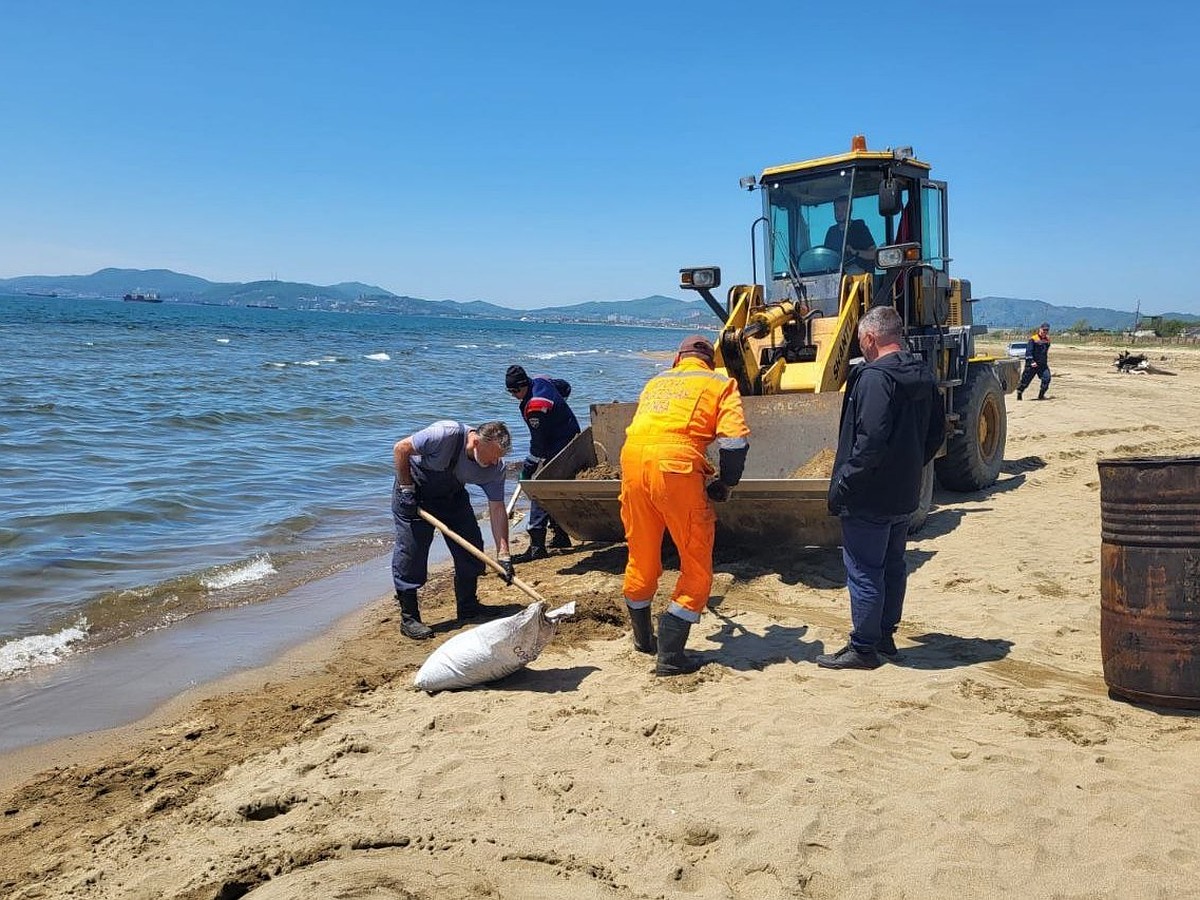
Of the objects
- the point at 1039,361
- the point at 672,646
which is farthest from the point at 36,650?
the point at 1039,361

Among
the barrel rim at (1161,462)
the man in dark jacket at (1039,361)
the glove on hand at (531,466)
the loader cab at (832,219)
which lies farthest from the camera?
the man in dark jacket at (1039,361)

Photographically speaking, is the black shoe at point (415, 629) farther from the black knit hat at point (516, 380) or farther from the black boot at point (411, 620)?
the black knit hat at point (516, 380)

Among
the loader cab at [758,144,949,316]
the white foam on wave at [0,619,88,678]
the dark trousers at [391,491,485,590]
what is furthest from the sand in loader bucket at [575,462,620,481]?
the white foam on wave at [0,619,88,678]

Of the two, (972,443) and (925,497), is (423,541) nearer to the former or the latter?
(925,497)

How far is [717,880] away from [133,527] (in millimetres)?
7689

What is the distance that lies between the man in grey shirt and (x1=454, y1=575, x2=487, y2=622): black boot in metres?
0.02

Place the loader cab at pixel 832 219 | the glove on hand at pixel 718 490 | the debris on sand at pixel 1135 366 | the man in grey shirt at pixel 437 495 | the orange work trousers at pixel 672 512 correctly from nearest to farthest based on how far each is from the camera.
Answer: the orange work trousers at pixel 672 512 → the glove on hand at pixel 718 490 → the man in grey shirt at pixel 437 495 → the loader cab at pixel 832 219 → the debris on sand at pixel 1135 366

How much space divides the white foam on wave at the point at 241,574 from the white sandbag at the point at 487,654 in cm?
340

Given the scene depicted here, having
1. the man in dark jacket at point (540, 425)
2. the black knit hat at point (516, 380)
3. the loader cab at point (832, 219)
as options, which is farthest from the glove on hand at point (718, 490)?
the loader cab at point (832, 219)

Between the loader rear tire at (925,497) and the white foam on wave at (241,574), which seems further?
the white foam on wave at (241,574)

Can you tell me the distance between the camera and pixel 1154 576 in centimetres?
374

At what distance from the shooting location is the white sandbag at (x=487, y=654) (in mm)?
4492

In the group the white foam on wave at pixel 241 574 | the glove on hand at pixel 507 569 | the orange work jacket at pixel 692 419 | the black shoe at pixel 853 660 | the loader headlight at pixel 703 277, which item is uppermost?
the loader headlight at pixel 703 277

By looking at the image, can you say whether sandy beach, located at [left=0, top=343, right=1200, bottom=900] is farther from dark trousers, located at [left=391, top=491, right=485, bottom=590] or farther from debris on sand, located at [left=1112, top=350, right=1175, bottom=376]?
debris on sand, located at [left=1112, top=350, right=1175, bottom=376]
